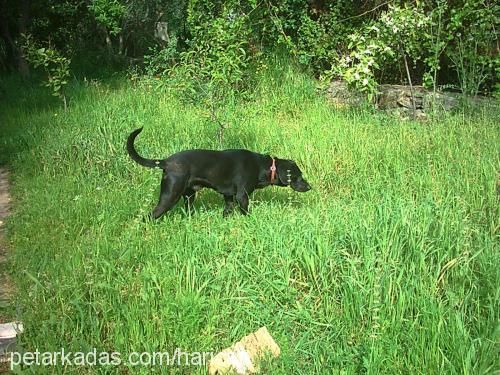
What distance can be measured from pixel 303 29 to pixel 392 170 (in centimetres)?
536

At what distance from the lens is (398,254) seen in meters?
3.12

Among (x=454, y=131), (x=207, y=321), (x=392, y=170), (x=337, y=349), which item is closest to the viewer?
(x=337, y=349)

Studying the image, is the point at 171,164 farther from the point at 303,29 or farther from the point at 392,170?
the point at 303,29

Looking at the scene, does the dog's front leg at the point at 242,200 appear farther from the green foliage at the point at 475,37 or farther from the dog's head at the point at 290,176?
the green foliage at the point at 475,37

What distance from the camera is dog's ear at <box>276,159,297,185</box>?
4.64 meters

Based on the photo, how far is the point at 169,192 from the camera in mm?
4191

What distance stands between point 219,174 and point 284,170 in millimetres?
670

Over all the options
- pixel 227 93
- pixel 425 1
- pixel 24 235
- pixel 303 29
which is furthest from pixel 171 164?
pixel 303 29

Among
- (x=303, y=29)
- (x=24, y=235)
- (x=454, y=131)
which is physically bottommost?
(x=24, y=235)

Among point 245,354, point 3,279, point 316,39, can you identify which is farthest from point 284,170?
point 316,39

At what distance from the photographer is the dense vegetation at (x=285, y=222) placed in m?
2.66

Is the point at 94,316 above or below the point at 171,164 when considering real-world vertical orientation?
below

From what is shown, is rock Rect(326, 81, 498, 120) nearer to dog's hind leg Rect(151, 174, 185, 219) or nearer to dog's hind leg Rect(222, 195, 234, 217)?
dog's hind leg Rect(222, 195, 234, 217)

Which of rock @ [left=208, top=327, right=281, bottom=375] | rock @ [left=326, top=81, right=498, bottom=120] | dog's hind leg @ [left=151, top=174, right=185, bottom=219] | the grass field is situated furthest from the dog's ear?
rock @ [left=326, top=81, right=498, bottom=120]
